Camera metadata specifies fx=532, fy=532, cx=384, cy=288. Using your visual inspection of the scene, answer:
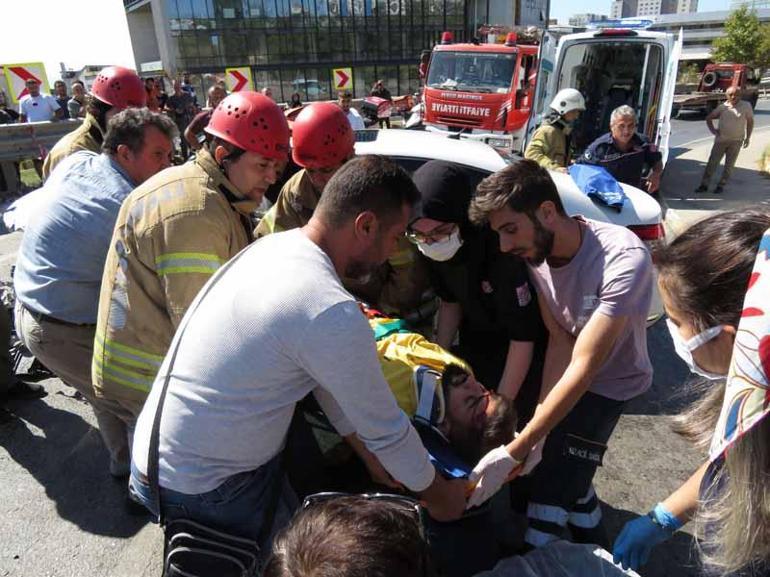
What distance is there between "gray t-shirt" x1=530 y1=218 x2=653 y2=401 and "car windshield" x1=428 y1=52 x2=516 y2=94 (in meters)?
9.23

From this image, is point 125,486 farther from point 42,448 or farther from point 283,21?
point 283,21

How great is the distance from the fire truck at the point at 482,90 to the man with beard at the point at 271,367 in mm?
8876

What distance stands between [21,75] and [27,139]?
9.65ft

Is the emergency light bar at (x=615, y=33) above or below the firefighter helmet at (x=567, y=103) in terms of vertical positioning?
above

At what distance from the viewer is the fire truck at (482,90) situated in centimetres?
1024

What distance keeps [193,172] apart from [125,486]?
6.23 feet

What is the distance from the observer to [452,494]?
1621 mm

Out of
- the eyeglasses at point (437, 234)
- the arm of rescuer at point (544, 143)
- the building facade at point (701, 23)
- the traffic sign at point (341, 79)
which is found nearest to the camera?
the eyeglasses at point (437, 234)

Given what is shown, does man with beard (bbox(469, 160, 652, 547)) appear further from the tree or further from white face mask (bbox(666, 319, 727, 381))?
the tree

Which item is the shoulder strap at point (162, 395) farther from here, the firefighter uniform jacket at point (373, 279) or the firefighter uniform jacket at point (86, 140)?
the firefighter uniform jacket at point (86, 140)

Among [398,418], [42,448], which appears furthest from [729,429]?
[42,448]

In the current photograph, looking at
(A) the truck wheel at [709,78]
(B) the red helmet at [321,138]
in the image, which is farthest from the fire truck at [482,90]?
(A) the truck wheel at [709,78]

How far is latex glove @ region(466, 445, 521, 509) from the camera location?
175cm

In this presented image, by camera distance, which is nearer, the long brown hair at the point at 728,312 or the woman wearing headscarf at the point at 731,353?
the woman wearing headscarf at the point at 731,353
